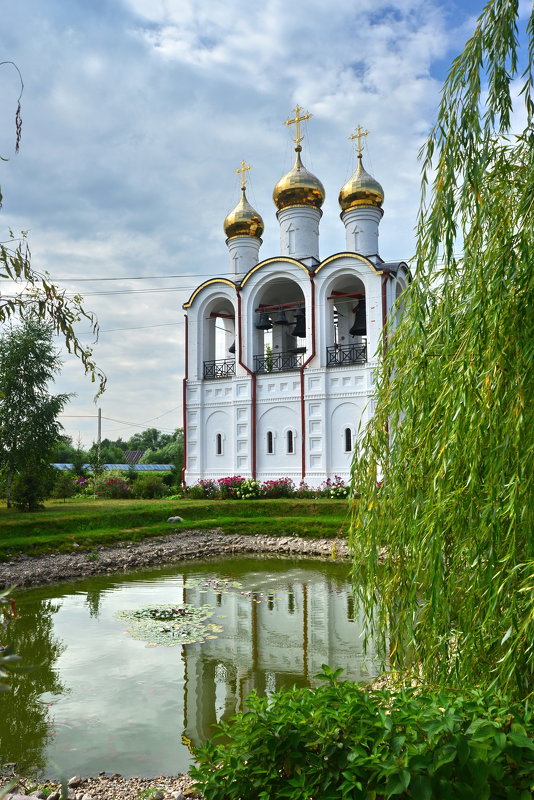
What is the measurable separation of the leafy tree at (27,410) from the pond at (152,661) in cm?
706

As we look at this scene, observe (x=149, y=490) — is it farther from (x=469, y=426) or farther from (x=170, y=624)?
(x=469, y=426)

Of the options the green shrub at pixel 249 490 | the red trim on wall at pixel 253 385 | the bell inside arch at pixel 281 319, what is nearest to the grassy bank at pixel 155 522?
the green shrub at pixel 249 490

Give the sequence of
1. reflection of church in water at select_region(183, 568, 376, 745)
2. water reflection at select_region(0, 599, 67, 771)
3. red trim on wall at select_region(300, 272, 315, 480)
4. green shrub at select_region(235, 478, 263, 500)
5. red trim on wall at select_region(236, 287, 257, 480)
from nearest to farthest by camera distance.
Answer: water reflection at select_region(0, 599, 67, 771) → reflection of church in water at select_region(183, 568, 376, 745) → green shrub at select_region(235, 478, 263, 500) → red trim on wall at select_region(300, 272, 315, 480) → red trim on wall at select_region(236, 287, 257, 480)

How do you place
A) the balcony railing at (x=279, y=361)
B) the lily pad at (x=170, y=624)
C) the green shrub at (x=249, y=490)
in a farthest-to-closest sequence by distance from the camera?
the balcony railing at (x=279, y=361), the green shrub at (x=249, y=490), the lily pad at (x=170, y=624)

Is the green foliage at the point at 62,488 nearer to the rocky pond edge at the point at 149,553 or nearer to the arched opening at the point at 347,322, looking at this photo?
the rocky pond edge at the point at 149,553

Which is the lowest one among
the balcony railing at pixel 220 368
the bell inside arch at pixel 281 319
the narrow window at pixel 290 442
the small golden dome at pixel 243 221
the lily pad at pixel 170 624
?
the lily pad at pixel 170 624

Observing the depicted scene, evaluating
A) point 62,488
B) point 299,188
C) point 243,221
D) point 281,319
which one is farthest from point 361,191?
point 62,488

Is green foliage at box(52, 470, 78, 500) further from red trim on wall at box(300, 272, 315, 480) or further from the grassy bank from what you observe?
red trim on wall at box(300, 272, 315, 480)

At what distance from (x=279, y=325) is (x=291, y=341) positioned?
121 cm

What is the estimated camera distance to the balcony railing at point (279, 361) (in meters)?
22.7

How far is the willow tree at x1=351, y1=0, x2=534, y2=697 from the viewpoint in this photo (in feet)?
10.8

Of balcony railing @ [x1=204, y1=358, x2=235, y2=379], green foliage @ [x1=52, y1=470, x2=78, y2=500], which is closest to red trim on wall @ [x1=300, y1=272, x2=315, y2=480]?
balcony railing @ [x1=204, y1=358, x2=235, y2=379]

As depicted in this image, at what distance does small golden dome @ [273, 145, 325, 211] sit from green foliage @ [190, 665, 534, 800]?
73.2ft

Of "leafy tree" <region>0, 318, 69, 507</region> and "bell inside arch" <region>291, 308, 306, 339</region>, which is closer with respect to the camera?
"leafy tree" <region>0, 318, 69, 507</region>
